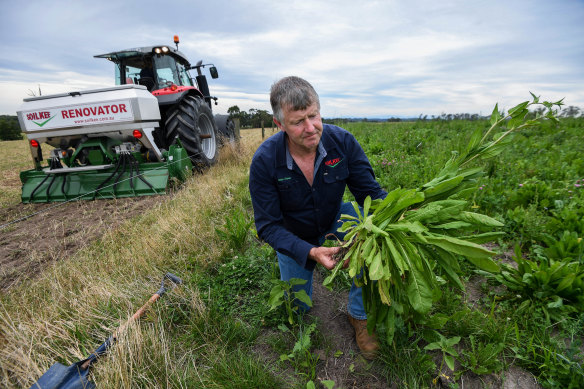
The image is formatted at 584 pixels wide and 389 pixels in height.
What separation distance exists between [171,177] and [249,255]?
2986mm

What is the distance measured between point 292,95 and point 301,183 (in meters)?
0.57

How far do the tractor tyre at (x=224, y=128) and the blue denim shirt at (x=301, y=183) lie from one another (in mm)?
5746

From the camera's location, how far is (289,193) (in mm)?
1971

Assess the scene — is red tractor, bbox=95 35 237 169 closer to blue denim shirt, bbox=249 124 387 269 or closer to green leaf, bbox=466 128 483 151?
blue denim shirt, bbox=249 124 387 269

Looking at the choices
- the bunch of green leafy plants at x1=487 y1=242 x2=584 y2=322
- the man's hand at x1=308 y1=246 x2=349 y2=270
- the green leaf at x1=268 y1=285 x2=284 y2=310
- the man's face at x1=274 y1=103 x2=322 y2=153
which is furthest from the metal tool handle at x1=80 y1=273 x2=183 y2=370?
the bunch of green leafy plants at x1=487 y1=242 x2=584 y2=322

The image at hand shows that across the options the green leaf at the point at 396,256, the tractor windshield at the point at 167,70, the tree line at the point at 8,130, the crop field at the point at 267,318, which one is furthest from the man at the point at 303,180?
the tree line at the point at 8,130

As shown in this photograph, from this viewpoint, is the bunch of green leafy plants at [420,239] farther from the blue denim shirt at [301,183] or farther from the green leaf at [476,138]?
the blue denim shirt at [301,183]

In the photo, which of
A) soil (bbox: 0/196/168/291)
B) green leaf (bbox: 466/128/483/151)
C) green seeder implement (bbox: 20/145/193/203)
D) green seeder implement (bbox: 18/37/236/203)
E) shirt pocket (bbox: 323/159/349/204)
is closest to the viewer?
green leaf (bbox: 466/128/483/151)

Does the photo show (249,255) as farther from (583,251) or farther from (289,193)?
(583,251)

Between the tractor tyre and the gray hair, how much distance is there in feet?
19.1

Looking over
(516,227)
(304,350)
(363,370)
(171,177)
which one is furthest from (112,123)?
(516,227)

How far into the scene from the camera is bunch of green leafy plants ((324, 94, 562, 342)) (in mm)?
1143

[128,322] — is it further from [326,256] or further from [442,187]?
[442,187]

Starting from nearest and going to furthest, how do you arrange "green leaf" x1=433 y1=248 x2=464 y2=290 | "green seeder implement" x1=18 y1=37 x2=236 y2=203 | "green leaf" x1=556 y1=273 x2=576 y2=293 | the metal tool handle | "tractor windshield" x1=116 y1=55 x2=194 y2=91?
1. "green leaf" x1=433 y1=248 x2=464 y2=290
2. the metal tool handle
3. "green leaf" x1=556 y1=273 x2=576 y2=293
4. "green seeder implement" x1=18 y1=37 x2=236 y2=203
5. "tractor windshield" x1=116 y1=55 x2=194 y2=91
